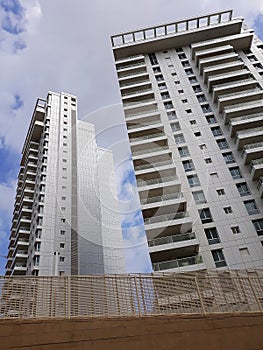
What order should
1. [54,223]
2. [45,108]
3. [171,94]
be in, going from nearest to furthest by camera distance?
[171,94] < [54,223] < [45,108]

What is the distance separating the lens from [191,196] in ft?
79.4

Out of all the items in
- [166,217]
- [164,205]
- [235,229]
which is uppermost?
[164,205]

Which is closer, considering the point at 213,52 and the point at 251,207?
the point at 251,207

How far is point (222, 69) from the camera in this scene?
3116cm

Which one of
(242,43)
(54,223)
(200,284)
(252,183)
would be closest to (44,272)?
(54,223)

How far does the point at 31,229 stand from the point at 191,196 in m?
24.2

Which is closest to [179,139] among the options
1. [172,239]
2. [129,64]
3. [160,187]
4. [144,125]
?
[144,125]

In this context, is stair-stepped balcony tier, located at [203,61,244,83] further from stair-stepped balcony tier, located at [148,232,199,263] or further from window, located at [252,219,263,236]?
stair-stepped balcony tier, located at [148,232,199,263]

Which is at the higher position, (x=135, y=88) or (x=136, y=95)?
(x=135, y=88)

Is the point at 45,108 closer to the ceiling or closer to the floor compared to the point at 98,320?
closer to the ceiling

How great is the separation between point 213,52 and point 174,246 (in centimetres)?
2348

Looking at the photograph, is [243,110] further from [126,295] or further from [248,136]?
[126,295]

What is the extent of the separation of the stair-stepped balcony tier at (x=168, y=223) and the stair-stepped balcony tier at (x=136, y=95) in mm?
14910

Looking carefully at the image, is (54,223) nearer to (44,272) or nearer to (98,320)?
(44,272)
